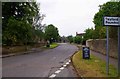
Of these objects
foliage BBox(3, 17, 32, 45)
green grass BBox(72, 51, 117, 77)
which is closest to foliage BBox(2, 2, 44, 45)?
foliage BBox(3, 17, 32, 45)

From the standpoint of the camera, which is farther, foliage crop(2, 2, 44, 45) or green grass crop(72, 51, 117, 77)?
foliage crop(2, 2, 44, 45)

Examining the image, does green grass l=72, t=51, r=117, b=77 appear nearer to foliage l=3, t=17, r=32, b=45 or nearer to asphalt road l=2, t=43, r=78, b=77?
asphalt road l=2, t=43, r=78, b=77

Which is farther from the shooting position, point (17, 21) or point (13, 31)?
point (17, 21)

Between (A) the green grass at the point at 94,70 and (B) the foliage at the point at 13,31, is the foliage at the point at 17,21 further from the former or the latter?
(A) the green grass at the point at 94,70

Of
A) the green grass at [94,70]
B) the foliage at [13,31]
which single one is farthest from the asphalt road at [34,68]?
the foliage at [13,31]

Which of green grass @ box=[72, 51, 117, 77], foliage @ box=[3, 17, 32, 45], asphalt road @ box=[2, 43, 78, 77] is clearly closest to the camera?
green grass @ box=[72, 51, 117, 77]

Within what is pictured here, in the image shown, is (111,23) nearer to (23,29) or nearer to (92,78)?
(92,78)

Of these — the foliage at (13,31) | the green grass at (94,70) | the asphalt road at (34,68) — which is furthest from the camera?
the foliage at (13,31)

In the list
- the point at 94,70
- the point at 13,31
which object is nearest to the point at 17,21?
the point at 13,31

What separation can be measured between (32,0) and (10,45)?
13.0m

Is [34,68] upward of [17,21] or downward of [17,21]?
downward

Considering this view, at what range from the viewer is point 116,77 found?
41.7 ft

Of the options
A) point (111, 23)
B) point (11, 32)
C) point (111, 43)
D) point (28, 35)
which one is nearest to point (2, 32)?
point (11, 32)

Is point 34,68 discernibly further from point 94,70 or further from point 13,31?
point 13,31
